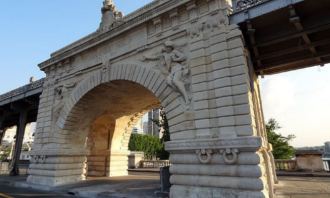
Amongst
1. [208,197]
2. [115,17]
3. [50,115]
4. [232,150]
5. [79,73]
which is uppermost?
[115,17]

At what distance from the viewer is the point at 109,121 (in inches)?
798

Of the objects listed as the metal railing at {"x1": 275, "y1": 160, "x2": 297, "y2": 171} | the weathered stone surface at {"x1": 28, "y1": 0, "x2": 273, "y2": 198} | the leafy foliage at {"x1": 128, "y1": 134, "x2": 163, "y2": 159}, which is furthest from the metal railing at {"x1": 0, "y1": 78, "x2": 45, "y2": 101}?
the leafy foliage at {"x1": 128, "y1": 134, "x2": 163, "y2": 159}

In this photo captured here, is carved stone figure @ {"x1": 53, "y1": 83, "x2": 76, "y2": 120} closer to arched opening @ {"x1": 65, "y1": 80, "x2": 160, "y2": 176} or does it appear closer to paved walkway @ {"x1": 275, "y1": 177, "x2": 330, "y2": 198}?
arched opening @ {"x1": 65, "y1": 80, "x2": 160, "y2": 176}

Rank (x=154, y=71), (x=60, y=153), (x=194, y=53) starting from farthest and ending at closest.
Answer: (x=60, y=153), (x=154, y=71), (x=194, y=53)

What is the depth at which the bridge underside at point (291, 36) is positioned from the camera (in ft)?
32.9

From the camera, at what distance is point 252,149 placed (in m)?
8.78

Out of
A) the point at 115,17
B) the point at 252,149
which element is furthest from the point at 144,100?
the point at 252,149

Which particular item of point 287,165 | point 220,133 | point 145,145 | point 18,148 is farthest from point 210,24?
point 145,145

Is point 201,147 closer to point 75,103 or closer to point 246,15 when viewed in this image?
point 246,15

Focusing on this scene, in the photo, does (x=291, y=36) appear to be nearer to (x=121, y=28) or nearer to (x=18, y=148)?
(x=121, y=28)

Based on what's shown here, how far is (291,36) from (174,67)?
5154 mm

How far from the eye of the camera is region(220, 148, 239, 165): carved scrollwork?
902cm

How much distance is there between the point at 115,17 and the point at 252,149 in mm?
11464

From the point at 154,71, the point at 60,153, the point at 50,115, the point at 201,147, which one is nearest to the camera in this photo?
the point at 201,147
